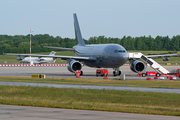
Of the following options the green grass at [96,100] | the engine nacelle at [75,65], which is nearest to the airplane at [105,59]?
the engine nacelle at [75,65]

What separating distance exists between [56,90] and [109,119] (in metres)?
15.0

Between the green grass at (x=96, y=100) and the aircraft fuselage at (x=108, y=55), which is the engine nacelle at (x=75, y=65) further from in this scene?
the green grass at (x=96, y=100)

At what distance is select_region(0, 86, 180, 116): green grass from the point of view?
65.4 feet

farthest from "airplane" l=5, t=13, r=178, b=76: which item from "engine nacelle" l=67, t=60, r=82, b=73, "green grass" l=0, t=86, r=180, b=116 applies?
"green grass" l=0, t=86, r=180, b=116

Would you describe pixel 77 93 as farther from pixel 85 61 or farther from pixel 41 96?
pixel 85 61

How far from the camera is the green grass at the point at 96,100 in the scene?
19.9 metres

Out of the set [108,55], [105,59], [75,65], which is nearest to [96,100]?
[108,55]

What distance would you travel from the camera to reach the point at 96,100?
24000 millimetres

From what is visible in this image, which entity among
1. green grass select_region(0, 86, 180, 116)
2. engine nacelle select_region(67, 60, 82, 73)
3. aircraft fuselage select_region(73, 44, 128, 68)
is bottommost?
green grass select_region(0, 86, 180, 116)

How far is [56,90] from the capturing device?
29.8 m

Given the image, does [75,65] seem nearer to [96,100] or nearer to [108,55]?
[108,55]

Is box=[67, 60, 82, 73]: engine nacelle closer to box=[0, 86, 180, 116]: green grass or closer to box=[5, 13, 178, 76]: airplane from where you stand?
box=[5, 13, 178, 76]: airplane

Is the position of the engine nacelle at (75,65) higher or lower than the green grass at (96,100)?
higher

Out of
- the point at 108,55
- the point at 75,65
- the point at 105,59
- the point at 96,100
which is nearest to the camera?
the point at 96,100
